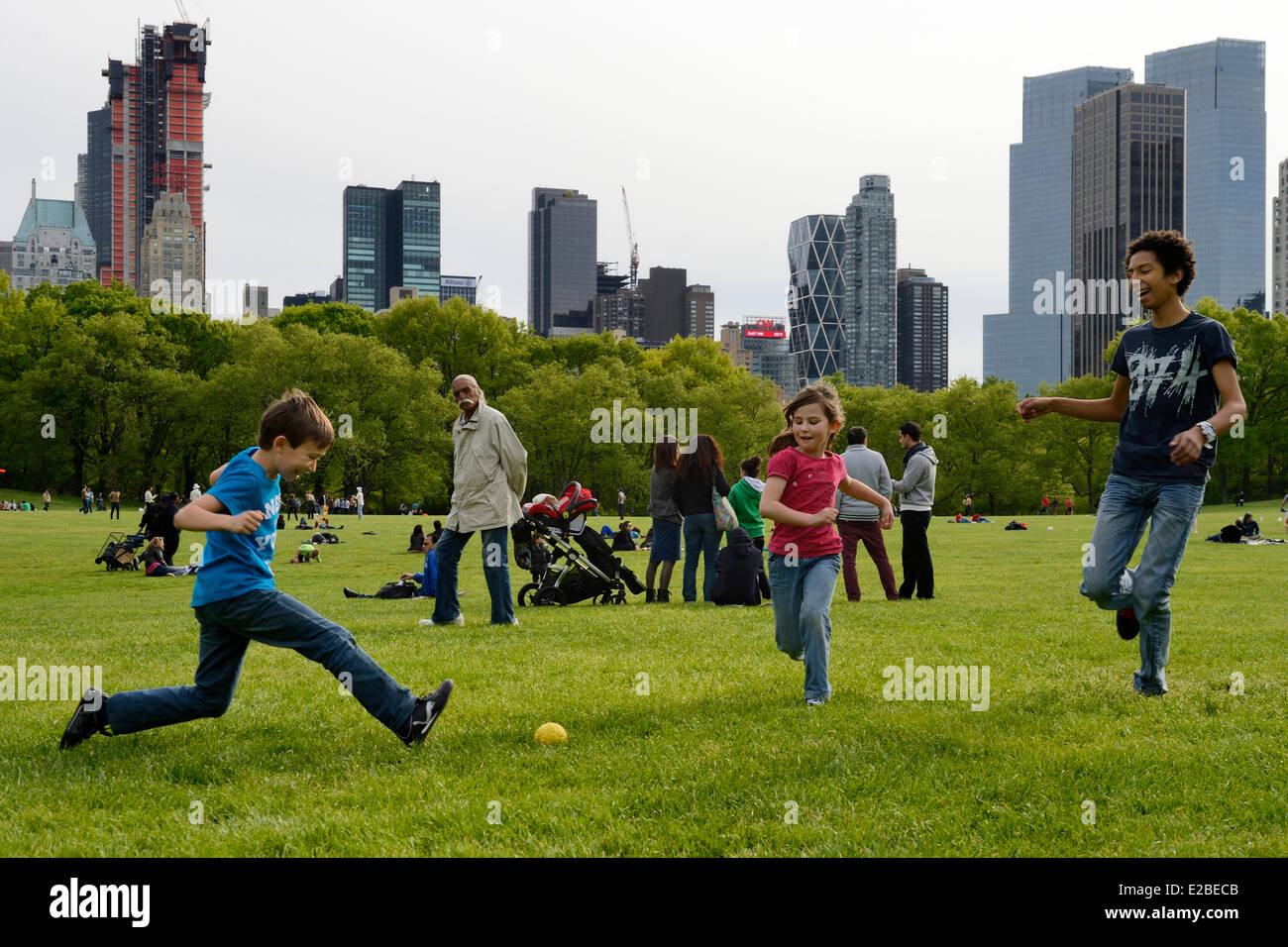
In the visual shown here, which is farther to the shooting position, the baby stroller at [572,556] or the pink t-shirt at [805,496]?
the baby stroller at [572,556]

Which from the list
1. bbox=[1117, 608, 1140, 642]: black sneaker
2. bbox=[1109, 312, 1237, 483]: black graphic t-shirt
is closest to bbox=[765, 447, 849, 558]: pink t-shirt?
bbox=[1109, 312, 1237, 483]: black graphic t-shirt

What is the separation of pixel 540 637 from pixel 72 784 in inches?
194

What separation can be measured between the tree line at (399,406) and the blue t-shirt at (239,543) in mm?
48819

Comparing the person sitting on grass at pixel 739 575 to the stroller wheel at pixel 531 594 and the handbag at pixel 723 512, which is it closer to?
the handbag at pixel 723 512

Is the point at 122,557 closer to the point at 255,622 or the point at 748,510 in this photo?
the point at 748,510

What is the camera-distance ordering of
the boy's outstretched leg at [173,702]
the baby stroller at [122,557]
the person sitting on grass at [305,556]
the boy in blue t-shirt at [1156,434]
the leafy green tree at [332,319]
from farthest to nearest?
the leafy green tree at [332,319], the person sitting on grass at [305,556], the baby stroller at [122,557], the boy in blue t-shirt at [1156,434], the boy's outstretched leg at [173,702]

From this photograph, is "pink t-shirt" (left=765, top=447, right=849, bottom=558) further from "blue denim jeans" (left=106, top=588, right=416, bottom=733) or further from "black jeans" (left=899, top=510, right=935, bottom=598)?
"black jeans" (left=899, top=510, right=935, bottom=598)

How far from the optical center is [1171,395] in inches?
237

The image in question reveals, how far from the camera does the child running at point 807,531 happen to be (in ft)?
20.6

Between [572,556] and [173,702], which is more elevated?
[572,556]

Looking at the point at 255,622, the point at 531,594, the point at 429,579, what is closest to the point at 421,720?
the point at 255,622

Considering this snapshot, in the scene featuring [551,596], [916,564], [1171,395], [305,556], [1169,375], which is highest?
[1169,375]

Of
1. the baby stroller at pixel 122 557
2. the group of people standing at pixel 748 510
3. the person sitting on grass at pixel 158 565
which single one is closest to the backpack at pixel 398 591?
the group of people standing at pixel 748 510

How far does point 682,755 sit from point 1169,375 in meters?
3.48
